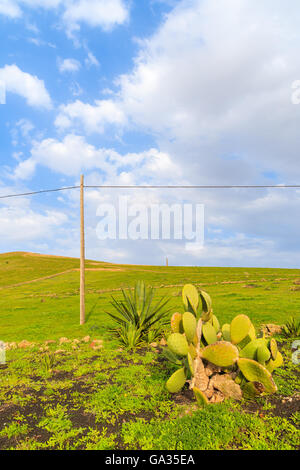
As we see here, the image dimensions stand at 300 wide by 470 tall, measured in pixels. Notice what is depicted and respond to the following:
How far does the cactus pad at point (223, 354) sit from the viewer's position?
478 centimetres

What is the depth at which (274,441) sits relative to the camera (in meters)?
3.79

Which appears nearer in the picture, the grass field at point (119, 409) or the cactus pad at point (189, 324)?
the grass field at point (119, 409)

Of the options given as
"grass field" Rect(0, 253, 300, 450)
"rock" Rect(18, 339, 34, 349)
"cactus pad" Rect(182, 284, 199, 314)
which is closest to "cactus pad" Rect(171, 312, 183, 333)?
"cactus pad" Rect(182, 284, 199, 314)

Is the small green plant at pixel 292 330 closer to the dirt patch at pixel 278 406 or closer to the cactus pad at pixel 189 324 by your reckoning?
the dirt patch at pixel 278 406

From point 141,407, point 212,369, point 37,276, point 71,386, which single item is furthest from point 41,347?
point 37,276

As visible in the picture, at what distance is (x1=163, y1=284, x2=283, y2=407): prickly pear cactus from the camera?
189 inches

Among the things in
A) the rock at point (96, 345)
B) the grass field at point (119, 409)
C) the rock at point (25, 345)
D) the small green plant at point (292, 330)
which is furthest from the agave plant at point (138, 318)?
the small green plant at point (292, 330)

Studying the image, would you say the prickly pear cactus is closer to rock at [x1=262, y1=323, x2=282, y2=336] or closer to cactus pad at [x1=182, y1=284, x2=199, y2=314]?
cactus pad at [x1=182, y1=284, x2=199, y2=314]

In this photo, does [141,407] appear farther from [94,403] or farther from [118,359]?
[118,359]

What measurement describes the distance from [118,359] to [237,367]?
3.73 meters

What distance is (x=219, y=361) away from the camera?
4840 millimetres

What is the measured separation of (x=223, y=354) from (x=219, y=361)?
157 millimetres

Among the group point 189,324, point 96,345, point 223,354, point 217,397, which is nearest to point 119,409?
point 217,397
